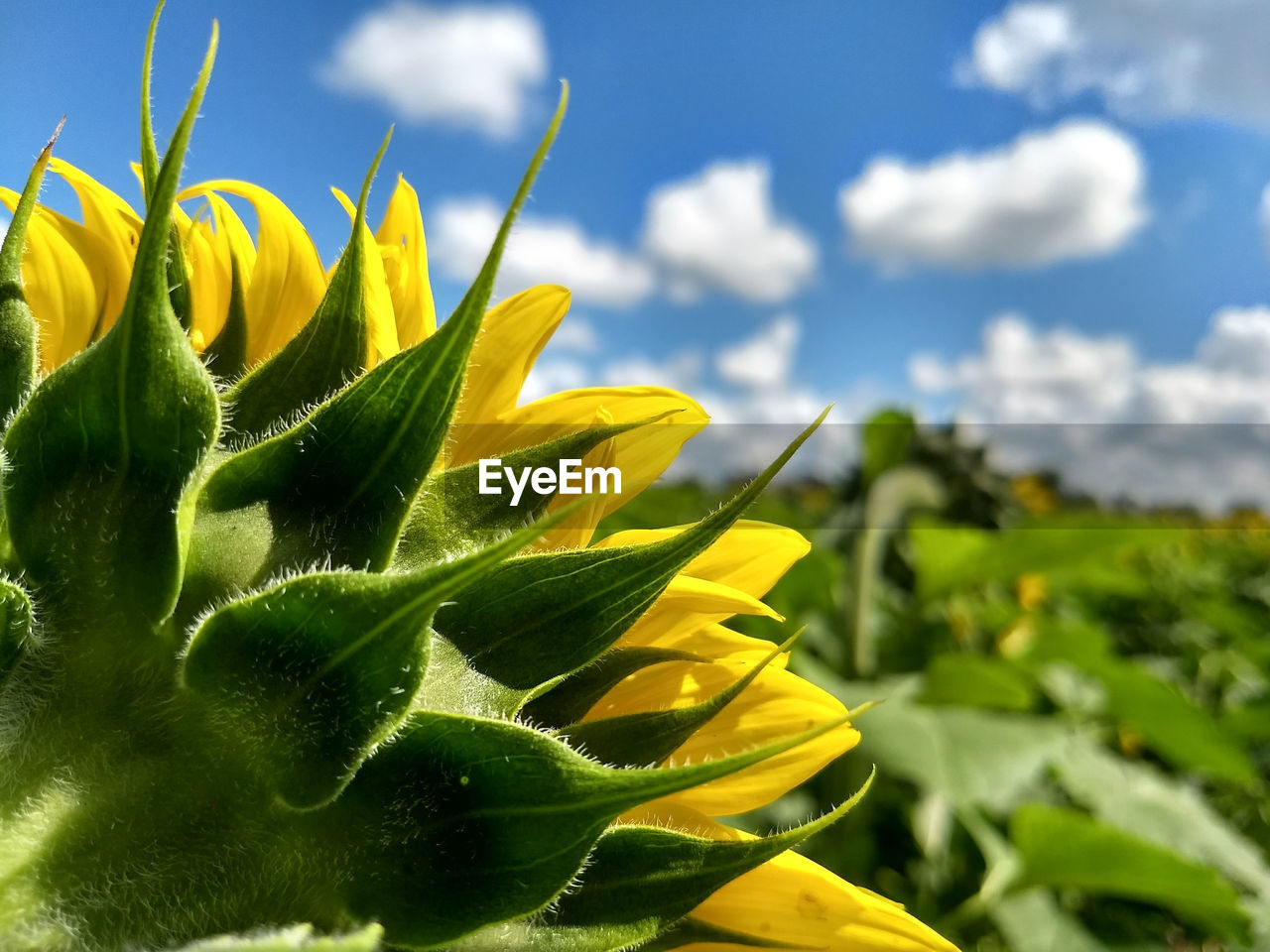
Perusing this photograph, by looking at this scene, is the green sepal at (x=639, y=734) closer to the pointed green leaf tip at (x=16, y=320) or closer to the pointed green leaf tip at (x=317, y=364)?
the pointed green leaf tip at (x=317, y=364)

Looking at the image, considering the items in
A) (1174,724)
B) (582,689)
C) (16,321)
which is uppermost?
(16,321)

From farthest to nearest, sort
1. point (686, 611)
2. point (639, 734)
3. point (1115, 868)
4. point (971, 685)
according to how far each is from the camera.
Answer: point (971, 685) < point (1115, 868) < point (686, 611) < point (639, 734)

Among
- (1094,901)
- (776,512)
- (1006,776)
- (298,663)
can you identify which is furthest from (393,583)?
(776,512)

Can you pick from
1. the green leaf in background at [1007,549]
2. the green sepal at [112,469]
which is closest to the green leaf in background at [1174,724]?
the green leaf in background at [1007,549]

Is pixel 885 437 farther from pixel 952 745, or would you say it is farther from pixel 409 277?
pixel 409 277

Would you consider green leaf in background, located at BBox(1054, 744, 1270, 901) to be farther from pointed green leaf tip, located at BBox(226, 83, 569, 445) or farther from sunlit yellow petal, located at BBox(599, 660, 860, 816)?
pointed green leaf tip, located at BBox(226, 83, 569, 445)

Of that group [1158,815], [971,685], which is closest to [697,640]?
[971,685]
